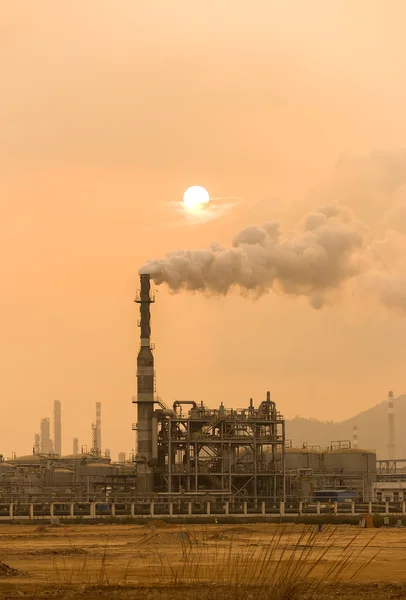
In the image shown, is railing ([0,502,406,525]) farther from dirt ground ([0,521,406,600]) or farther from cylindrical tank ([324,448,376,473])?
cylindrical tank ([324,448,376,473])

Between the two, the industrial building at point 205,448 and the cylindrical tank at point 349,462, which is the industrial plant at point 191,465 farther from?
the cylindrical tank at point 349,462

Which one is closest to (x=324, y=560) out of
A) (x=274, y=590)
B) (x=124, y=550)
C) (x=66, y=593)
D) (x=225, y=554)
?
(x=225, y=554)

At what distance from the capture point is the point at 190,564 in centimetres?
3812

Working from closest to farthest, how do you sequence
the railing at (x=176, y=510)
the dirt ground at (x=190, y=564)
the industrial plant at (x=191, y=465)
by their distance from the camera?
1. the dirt ground at (x=190, y=564)
2. the railing at (x=176, y=510)
3. the industrial plant at (x=191, y=465)

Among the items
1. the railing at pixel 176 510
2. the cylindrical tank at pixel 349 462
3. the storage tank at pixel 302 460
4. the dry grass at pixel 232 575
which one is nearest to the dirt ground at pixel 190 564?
the dry grass at pixel 232 575

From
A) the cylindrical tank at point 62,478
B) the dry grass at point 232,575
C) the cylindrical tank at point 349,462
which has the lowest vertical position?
the dry grass at point 232,575

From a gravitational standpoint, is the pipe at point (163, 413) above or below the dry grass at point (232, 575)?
above

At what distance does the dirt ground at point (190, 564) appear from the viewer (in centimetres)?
2759

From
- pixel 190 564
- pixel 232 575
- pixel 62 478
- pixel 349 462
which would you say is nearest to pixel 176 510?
pixel 62 478

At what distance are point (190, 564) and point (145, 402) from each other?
5472 centimetres

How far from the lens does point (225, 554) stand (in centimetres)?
4384

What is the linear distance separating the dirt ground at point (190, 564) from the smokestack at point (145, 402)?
20012 millimetres

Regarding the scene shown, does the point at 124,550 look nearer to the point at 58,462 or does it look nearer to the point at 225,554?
the point at 225,554

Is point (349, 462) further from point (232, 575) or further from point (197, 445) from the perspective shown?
point (232, 575)
